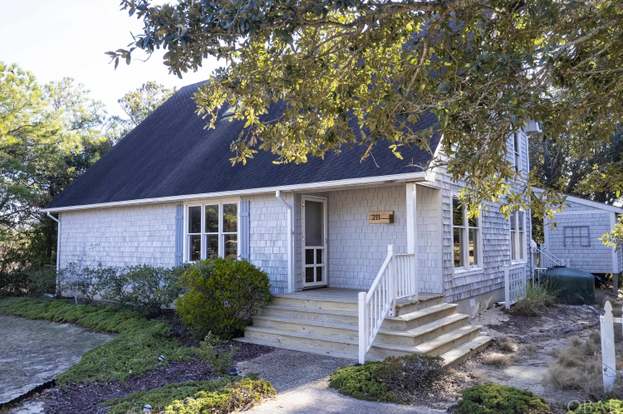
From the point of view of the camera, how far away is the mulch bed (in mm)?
5641

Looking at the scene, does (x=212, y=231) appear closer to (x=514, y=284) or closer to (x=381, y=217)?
(x=381, y=217)

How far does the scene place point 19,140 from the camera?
15.6 metres

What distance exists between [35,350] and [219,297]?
11.5ft

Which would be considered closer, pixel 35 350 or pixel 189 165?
pixel 35 350

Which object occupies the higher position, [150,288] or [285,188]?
[285,188]

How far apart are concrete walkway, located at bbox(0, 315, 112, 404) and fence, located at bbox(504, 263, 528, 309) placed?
9.31 meters

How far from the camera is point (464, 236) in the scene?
10.8 m

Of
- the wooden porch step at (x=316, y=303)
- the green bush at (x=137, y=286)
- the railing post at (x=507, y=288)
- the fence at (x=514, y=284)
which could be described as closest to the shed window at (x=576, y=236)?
the fence at (x=514, y=284)

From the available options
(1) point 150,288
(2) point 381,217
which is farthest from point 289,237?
(1) point 150,288

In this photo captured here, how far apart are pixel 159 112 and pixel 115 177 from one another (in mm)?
4272

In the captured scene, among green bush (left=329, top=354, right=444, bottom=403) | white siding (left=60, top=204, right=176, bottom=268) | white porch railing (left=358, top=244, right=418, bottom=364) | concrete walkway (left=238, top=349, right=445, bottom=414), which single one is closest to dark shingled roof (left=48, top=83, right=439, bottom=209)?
white siding (left=60, top=204, right=176, bottom=268)

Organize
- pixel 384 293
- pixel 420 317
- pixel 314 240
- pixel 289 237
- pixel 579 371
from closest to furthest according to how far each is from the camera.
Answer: pixel 579 371 < pixel 384 293 < pixel 420 317 < pixel 289 237 < pixel 314 240

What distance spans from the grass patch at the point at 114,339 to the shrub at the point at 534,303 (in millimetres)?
7884

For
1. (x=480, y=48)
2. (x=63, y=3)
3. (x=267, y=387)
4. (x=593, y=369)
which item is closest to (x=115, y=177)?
(x=63, y=3)
